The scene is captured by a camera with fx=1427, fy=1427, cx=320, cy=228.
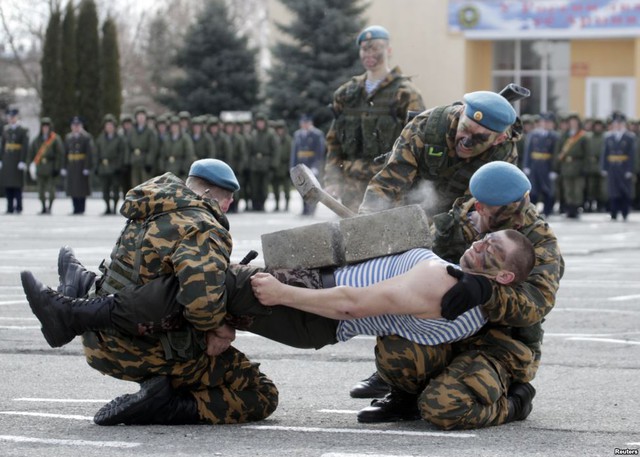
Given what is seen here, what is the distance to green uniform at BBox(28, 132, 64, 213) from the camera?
28.5 meters

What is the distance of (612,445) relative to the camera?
19.7 feet

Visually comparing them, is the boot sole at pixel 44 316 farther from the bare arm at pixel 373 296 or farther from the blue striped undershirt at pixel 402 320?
the blue striped undershirt at pixel 402 320

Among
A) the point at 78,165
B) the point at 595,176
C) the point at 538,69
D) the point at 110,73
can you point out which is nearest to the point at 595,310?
the point at 595,176

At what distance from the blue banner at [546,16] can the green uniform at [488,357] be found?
38530 mm

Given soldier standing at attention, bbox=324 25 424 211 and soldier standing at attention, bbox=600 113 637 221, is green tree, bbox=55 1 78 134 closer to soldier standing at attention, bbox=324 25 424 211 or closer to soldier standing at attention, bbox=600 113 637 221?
soldier standing at attention, bbox=600 113 637 221

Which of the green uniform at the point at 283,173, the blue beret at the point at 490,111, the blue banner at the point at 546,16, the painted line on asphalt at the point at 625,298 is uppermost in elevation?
the blue banner at the point at 546,16

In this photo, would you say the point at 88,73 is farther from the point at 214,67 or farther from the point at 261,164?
the point at 261,164

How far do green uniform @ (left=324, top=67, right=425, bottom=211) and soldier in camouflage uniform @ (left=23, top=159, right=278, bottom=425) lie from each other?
3472 millimetres

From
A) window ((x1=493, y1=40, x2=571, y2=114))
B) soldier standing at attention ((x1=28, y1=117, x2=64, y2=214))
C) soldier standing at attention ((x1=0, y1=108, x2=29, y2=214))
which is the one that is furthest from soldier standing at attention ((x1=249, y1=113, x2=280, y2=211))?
window ((x1=493, y1=40, x2=571, y2=114))

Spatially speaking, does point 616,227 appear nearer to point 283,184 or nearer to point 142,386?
point 283,184

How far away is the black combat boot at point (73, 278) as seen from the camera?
6.91m

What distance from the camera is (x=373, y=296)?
625 cm

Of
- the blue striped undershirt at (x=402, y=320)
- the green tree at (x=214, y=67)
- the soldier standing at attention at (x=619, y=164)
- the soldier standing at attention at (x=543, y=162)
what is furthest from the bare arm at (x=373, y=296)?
the green tree at (x=214, y=67)

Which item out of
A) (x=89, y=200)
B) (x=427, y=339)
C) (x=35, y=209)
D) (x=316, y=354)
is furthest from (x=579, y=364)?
(x=89, y=200)
